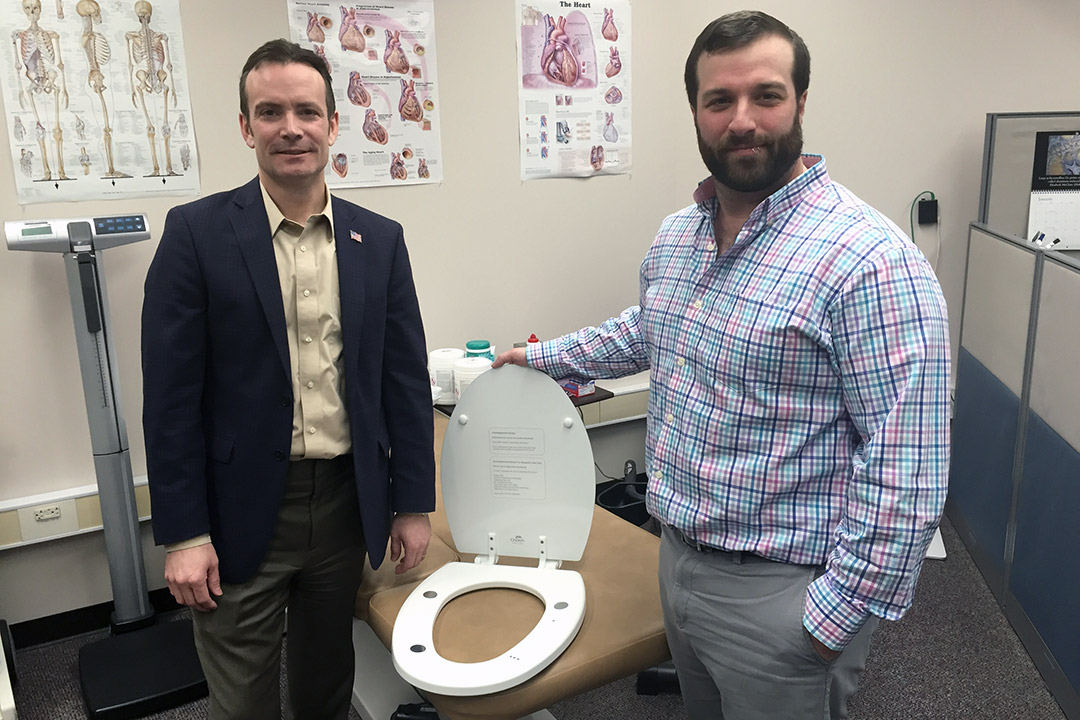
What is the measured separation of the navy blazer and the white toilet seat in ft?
0.53

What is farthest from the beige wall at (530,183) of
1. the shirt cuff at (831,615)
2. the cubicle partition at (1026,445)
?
the shirt cuff at (831,615)

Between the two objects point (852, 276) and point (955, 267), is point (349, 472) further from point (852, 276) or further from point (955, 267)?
point (955, 267)

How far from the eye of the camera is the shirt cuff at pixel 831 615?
1.09 m

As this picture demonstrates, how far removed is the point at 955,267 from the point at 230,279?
3.11 meters

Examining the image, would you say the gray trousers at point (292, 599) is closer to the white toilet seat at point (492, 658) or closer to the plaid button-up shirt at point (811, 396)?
the white toilet seat at point (492, 658)

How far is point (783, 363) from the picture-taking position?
3.77ft

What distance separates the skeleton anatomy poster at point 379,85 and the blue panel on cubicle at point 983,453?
6.69ft

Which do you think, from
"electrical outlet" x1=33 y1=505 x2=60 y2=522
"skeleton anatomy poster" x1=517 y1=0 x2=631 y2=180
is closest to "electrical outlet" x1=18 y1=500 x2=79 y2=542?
"electrical outlet" x1=33 y1=505 x2=60 y2=522

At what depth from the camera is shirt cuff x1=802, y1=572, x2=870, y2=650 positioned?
43.1 inches

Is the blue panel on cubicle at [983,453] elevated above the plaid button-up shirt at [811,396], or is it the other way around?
the plaid button-up shirt at [811,396]

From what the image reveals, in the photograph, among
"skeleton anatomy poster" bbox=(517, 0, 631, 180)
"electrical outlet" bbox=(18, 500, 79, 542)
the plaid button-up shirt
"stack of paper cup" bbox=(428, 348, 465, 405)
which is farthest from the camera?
"skeleton anatomy poster" bbox=(517, 0, 631, 180)

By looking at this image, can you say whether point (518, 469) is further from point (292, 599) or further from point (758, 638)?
point (758, 638)

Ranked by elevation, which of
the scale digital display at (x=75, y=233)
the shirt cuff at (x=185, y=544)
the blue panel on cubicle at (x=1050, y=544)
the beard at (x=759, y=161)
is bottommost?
the blue panel on cubicle at (x=1050, y=544)

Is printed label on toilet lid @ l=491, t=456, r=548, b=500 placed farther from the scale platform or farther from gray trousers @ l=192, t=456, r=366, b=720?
the scale platform
